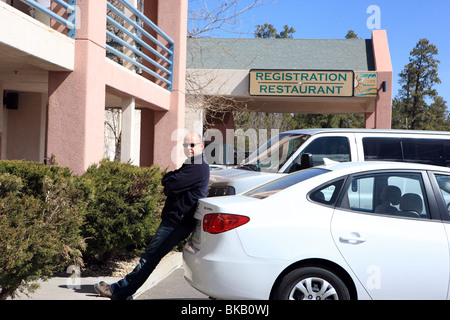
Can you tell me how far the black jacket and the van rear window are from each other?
12.4 ft

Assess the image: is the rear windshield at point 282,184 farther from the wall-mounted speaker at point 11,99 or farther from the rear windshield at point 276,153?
the wall-mounted speaker at point 11,99

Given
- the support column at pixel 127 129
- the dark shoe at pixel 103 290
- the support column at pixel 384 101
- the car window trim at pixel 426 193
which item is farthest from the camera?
the support column at pixel 384 101

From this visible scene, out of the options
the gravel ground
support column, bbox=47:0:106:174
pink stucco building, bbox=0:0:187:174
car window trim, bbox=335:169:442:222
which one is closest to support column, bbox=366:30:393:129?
pink stucco building, bbox=0:0:187:174

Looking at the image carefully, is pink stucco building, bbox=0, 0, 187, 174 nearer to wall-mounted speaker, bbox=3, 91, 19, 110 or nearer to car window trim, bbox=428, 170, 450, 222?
wall-mounted speaker, bbox=3, 91, 19, 110

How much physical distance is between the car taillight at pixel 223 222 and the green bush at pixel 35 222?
5.24 ft

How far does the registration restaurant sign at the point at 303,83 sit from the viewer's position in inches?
939

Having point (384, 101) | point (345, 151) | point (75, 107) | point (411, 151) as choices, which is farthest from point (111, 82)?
point (384, 101)

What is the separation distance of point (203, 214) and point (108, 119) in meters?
18.5

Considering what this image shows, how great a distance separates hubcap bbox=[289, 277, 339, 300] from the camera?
16.0ft

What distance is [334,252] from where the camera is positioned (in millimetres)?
4883

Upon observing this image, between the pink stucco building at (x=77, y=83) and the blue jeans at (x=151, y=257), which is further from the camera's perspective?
the pink stucco building at (x=77, y=83)

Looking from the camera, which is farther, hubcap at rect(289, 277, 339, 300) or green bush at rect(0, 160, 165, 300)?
green bush at rect(0, 160, 165, 300)

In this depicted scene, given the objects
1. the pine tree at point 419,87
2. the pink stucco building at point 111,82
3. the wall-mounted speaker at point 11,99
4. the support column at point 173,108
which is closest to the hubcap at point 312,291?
the pink stucco building at point 111,82

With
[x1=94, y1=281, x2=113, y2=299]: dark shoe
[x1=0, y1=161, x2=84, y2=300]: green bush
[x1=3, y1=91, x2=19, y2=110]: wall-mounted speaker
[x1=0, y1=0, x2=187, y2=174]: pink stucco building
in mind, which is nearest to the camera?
[x1=0, y1=161, x2=84, y2=300]: green bush
